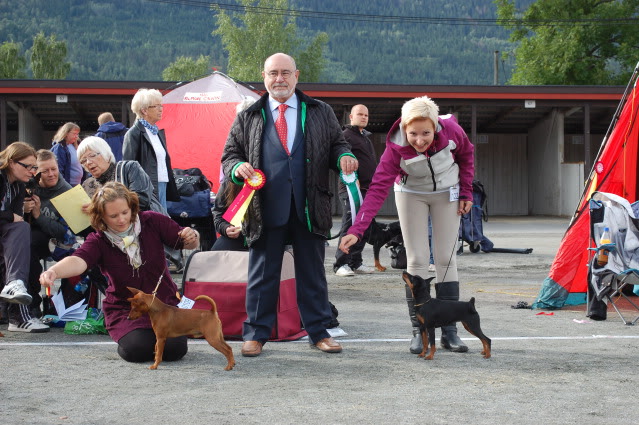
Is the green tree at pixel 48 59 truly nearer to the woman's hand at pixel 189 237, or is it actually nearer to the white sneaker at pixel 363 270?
the white sneaker at pixel 363 270

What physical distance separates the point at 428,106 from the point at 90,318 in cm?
292

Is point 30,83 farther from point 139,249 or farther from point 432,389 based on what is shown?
point 432,389

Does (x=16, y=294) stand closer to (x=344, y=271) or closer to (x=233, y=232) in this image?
(x=233, y=232)

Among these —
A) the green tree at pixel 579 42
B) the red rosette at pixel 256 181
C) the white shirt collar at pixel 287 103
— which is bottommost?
the red rosette at pixel 256 181

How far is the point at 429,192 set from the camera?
5.59 metres

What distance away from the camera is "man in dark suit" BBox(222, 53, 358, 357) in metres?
5.40

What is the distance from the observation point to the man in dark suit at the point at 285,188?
17.7ft

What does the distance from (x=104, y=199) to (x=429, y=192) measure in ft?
6.47

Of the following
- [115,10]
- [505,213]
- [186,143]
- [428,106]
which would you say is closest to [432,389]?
[428,106]

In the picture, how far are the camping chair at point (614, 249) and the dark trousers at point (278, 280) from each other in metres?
2.53

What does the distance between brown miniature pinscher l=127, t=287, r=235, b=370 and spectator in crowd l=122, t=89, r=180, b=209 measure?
305 centimetres

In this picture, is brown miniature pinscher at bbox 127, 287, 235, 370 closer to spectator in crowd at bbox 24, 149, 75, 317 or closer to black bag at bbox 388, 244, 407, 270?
spectator in crowd at bbox 24, 149, 75, 317

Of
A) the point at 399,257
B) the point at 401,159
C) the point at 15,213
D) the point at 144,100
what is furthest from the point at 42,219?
the point at 399,257

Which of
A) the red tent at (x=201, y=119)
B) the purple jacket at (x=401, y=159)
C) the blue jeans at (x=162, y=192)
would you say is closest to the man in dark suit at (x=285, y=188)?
the purple jacket at (x=401, y=159)
